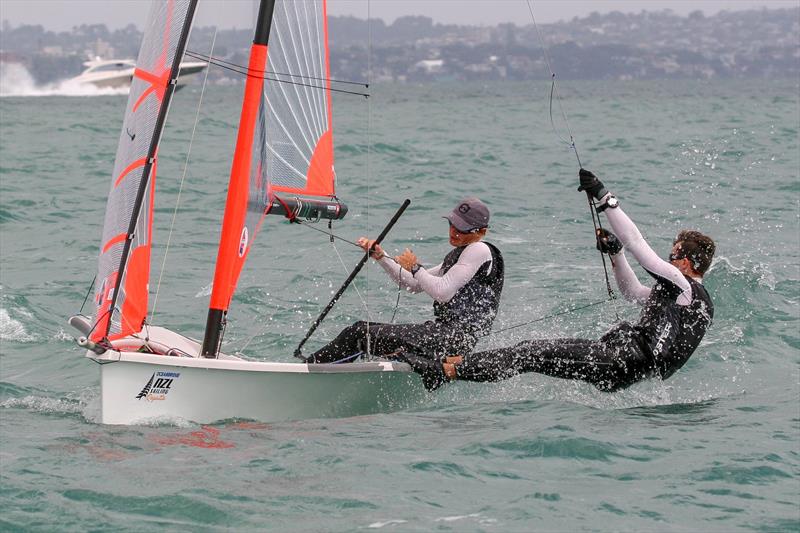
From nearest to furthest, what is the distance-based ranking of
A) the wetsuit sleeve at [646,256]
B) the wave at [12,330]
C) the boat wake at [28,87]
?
the wetsuit sleeve at [646,256] → the wave at [12,330] → the boat wake at [28,87]

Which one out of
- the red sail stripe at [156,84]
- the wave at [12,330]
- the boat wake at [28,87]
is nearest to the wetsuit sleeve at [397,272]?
the red sail stripe at [156,84]

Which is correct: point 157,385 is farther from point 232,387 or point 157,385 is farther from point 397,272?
point 397,272

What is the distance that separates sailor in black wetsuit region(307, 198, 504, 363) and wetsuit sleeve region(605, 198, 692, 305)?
2.24 ft

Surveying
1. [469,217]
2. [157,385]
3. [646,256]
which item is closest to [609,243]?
[646,256]

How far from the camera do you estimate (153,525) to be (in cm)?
450

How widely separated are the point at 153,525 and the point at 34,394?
8.69 ft

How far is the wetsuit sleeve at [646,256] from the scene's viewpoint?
6176 millimetres

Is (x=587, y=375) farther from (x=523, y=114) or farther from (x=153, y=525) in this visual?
(x=523, y=114)

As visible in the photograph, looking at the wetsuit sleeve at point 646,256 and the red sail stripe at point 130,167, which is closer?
the red sail stripe at point 130,167

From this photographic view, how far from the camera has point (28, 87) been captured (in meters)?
68.5

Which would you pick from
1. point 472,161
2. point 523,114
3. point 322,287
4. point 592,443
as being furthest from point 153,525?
point 523,114

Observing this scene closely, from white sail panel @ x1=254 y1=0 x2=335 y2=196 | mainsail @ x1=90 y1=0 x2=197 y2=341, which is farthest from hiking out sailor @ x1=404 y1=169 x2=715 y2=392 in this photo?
mainsail @ x1=90 y1=0 x2=197 y2=341

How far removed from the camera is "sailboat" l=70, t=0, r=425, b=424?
5891 millimetres

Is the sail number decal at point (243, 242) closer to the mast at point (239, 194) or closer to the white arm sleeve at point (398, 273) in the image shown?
the mast at point (239, 194)
